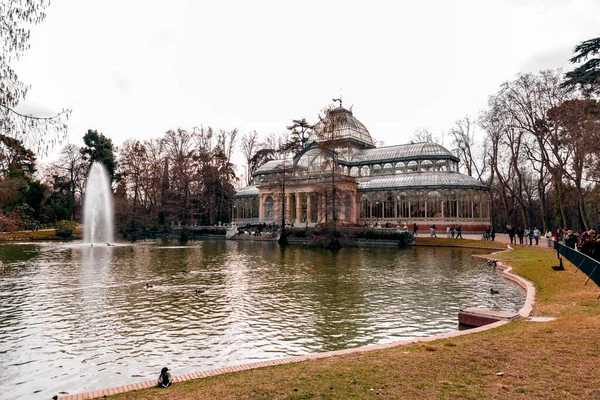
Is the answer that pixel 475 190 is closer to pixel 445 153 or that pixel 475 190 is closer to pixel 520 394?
pixel 445 153

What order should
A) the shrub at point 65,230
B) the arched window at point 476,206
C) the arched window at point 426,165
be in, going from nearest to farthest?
1. the arched window at point 476,206
2. the shrub at point 65,230
3. the arched window at point 426,165

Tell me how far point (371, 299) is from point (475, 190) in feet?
138

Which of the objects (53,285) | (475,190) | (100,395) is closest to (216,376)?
(100,395)

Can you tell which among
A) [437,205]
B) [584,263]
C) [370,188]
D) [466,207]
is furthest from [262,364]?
[370,188]

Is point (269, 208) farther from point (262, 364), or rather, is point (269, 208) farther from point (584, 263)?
point (262, 364)

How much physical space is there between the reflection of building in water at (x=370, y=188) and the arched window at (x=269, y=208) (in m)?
0.15

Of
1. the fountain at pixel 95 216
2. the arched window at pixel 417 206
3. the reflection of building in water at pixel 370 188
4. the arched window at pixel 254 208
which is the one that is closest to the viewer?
the fountain at pixel 95 216

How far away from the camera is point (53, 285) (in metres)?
16.7

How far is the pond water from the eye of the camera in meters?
8.09

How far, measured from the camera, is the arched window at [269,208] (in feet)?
212

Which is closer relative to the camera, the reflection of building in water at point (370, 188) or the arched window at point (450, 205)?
the reflection of building in water at point (370, 188)

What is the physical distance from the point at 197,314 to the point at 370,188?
46.8 metres

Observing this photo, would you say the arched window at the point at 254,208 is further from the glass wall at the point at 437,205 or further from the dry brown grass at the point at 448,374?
the dry brown grass at the point at 448,374

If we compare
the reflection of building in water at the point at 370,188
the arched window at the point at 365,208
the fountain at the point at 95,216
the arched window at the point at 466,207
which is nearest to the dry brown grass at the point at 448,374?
the reflection of building in water at the point at 370,188
